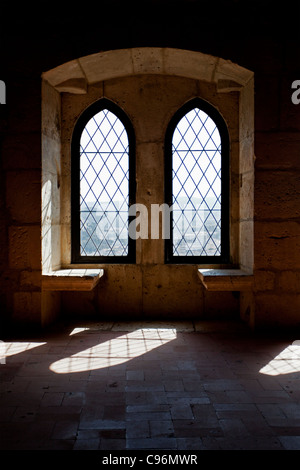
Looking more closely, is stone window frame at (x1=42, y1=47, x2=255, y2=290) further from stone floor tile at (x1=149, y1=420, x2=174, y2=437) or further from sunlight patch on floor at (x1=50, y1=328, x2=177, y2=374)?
stone floor tile at (x1=149, y1=420, x2=174, y2=437)

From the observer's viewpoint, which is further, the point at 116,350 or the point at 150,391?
the point at 116,350

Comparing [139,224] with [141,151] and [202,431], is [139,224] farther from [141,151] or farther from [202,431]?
[202,431]

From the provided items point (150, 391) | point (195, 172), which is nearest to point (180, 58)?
point (195, 172)

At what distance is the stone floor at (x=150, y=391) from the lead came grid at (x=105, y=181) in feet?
3.74

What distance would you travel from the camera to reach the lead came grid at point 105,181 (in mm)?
4410

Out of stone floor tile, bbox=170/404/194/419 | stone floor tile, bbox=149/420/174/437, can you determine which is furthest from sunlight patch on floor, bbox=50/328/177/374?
stone floor tile, bbox=149/420/174/437

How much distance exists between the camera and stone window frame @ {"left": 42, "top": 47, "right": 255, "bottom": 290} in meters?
3.80

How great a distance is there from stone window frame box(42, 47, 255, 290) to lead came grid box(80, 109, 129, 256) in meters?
0.27

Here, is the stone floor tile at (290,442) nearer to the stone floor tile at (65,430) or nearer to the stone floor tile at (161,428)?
the stone floor tile at (161,428)

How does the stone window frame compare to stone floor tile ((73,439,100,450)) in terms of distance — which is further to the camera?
the stone window frame

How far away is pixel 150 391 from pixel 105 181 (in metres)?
2.61

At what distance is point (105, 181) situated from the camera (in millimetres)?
4426

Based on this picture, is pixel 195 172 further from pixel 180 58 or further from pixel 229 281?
pixel 229 281

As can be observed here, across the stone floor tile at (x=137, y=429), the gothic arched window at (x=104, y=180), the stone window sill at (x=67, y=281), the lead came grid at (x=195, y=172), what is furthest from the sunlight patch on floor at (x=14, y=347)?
the lead came grid at (x=195, y=172)
